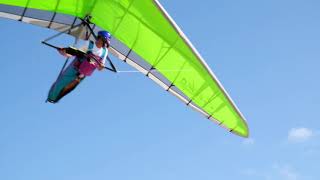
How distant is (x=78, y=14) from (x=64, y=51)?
103 inches

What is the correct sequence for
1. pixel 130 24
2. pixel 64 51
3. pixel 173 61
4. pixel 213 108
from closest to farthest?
pixel 64 51 < pixel 130 24 < pixel 173 61 < pixel 213 108

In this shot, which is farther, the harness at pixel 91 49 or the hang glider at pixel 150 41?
the hang glider at pixel 150 41

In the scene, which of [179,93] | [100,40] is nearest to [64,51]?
[100,40]

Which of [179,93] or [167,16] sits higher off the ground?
[167,16]

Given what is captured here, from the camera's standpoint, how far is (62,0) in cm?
1492

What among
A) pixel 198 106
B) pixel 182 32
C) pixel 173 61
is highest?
pixel 182 32

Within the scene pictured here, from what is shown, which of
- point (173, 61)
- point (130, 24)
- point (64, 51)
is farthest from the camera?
point (173, 61)

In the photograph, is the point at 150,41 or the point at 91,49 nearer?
the point at 91,49

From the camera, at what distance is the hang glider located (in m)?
15.0

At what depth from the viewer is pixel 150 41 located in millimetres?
16453

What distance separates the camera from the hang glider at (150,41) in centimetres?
1499

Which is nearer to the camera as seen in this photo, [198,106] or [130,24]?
[130,24]

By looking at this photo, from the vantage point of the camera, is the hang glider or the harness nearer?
the harness

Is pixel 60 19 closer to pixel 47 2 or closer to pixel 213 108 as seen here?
pixel 47 2
